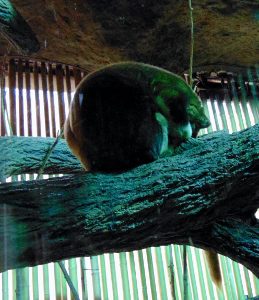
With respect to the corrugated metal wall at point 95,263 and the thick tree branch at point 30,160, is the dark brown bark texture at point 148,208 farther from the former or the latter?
the corrugated metal wall at point 95,263

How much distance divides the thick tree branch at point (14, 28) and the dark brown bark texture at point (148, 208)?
791 millimetres

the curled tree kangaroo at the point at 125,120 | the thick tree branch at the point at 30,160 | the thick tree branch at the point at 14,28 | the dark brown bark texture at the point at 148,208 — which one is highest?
the thick tree branch at the point at 14,28

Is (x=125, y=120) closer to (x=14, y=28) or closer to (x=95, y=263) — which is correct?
(x=14, y=28)

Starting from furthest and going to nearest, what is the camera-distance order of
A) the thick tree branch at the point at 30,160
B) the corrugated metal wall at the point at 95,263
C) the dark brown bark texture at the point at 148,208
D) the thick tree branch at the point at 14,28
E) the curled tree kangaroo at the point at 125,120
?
the corrugated metal wall at the point at 95,263 → the thick tree branch at the point at 30,160 → the thick tree branch at the point at 14,28 → the curled tree kangaroo at the point at 125,120 → the dark brown bark texture at the point at 148,208

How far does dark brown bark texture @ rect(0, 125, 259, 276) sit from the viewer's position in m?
1.32

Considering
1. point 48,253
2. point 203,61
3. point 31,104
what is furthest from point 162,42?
point 48,253

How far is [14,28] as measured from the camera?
6.71 ft

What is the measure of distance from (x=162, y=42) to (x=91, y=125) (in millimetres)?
2599

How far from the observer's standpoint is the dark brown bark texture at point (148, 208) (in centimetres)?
132

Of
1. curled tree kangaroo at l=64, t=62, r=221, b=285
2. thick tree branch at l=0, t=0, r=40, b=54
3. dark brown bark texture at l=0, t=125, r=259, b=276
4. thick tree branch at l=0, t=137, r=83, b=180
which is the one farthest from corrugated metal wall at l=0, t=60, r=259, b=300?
dark brown bark texture at l=0, t=125, r=259, b=276

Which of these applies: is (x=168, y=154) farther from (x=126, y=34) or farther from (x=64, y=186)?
(x=126, y=34)

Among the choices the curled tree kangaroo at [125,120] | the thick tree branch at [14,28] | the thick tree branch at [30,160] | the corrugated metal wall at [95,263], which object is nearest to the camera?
the curled tree kangaroo at [125,120]

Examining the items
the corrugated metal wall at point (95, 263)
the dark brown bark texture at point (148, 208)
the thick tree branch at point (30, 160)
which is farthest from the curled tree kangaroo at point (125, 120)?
the corrugated metal wall at point (95, 263)

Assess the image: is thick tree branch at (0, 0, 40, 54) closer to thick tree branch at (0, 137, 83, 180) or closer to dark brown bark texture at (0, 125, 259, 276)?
thick tree branch at (0, 137, 83, 180)
